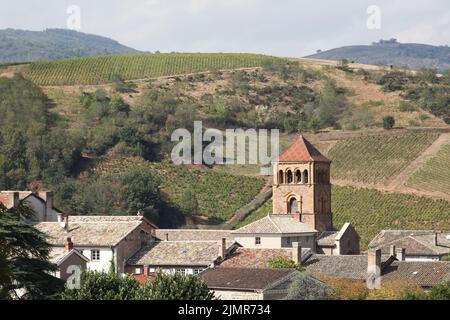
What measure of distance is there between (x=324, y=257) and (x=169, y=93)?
89.8 meters

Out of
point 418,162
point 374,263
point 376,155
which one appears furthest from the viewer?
point 376,155

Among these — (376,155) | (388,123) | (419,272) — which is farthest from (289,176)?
(388,123)

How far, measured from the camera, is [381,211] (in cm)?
9925

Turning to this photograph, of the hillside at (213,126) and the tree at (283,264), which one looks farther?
the hillside at (213,126)

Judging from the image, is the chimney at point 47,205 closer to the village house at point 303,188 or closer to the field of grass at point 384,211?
the village house at point 303,188

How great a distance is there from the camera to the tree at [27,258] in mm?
36312

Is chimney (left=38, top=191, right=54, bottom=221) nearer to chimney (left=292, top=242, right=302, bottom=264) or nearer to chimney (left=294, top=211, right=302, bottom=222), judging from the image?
chimney (left=294, top=211, right=302, bottom=222)

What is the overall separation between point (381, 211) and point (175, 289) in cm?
6120

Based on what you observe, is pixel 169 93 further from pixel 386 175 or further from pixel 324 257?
pixel 324 257

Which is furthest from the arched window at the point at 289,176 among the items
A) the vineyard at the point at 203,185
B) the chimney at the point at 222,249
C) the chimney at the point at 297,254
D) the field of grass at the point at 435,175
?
the field of grass at the point at 435,175

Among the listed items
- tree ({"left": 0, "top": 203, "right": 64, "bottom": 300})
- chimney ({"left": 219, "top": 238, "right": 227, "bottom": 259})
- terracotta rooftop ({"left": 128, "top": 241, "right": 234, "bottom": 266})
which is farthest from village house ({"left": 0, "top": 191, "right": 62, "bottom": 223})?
tree ({"left": 0, "top": 203, "right": 64, "bottom": 300})

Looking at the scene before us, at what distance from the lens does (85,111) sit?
13862 centimetres

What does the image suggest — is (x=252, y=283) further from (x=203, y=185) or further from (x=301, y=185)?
(x=203, y=185)

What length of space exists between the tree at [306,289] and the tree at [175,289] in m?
4.36
